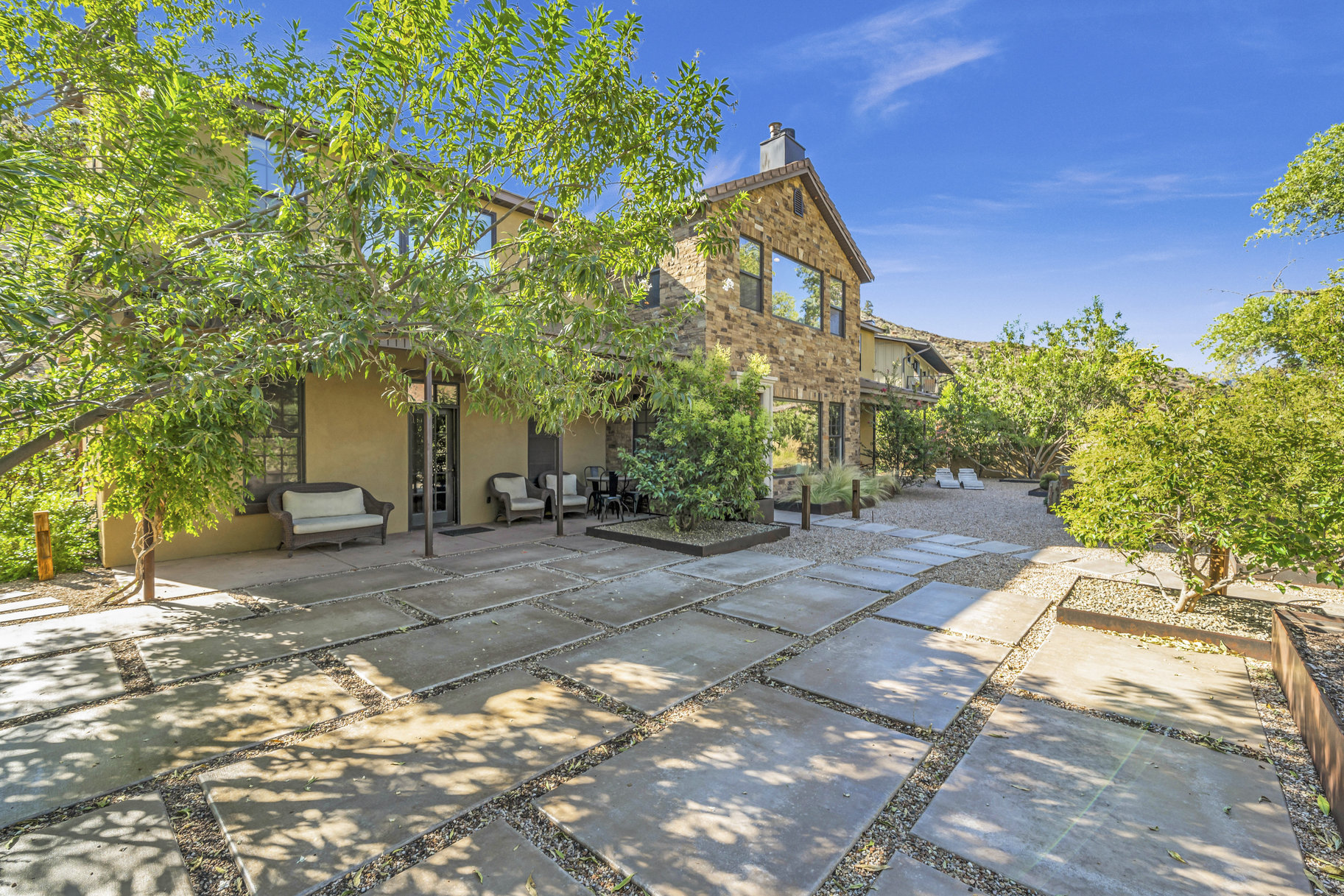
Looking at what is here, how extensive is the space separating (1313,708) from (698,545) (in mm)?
5336

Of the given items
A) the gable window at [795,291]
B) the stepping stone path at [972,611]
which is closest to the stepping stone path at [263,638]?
the stepping stone path at [972,611]

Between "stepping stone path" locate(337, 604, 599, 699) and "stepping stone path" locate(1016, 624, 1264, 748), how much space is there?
3.20m

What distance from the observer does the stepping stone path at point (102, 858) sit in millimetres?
1836

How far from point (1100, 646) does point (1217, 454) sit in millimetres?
1635

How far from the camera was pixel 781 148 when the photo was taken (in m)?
12.8

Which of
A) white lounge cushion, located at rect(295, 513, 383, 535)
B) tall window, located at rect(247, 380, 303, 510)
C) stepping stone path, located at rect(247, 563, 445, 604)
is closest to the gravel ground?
stepping stone path, located at rect(247, 563, 445, 604)

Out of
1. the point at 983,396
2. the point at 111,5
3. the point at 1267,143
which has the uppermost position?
the point at 1267,143

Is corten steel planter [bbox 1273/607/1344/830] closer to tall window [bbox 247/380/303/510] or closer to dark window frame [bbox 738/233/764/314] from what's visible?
dark window frame [bbox 738/233/764/314]

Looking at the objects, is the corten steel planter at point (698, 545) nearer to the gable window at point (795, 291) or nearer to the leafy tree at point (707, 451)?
the leafy tree at point (707, 451)

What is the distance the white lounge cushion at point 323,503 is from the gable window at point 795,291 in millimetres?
8417

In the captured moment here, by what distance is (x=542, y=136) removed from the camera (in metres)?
3.75

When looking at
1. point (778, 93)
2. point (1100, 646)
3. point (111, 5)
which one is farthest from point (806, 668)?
point (778, 93)

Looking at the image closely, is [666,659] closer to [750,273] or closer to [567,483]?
[567,483]

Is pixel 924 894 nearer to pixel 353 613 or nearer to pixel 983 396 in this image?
pixel 353 613
